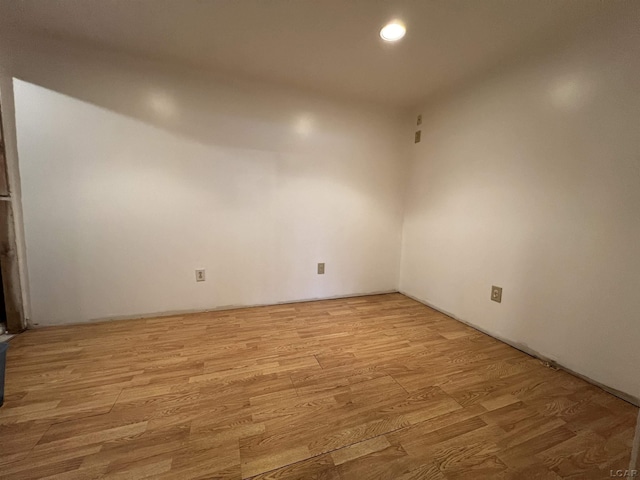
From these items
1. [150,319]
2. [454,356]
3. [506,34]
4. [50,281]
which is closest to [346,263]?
[454,356]

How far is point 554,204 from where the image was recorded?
5.09ft

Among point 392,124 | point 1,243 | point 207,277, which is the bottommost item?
point 207,277

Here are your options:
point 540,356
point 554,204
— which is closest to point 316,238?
point 554,204

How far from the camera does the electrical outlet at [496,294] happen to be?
1879mm

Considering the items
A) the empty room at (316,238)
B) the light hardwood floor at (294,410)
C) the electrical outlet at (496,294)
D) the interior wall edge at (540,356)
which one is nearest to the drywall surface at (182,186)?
the empty room at (316,238)

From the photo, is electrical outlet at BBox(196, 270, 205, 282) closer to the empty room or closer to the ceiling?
the empty room

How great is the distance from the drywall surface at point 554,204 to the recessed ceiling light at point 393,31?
89cm

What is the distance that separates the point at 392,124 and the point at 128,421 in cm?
314

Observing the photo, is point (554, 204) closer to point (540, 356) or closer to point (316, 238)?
point (540, 356)

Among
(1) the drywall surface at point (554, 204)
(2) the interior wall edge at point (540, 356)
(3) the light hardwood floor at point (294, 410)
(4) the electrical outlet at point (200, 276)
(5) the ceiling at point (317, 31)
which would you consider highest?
(5) the ceiling at point (317, 31)

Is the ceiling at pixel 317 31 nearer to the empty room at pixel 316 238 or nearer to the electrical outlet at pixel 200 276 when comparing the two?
the empty room at pixel 316 238

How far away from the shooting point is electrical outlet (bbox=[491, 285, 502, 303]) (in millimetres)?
1879

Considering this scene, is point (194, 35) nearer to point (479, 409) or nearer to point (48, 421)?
point (48, 421)

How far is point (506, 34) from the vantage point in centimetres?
154
